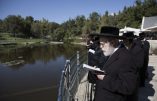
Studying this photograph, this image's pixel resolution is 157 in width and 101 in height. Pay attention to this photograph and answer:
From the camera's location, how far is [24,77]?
24.7 metres

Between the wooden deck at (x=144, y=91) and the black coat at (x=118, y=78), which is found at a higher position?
the black coat at (x=118, y=78)

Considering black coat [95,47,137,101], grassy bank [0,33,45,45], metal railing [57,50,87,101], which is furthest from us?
grassy bank [0,33,45,45]

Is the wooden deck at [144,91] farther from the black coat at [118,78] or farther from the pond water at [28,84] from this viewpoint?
the pond water at [28,84]

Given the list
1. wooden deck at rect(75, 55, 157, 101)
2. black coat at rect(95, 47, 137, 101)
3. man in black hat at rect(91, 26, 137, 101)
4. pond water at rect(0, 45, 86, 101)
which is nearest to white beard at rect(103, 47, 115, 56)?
man in black hat at rect(91, 26, 137, 101)

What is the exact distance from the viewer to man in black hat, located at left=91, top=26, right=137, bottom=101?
8.39ft

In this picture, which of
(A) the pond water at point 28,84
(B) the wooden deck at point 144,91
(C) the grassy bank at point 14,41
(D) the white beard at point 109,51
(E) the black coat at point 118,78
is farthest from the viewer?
(C) the grassy bank at point 14,41

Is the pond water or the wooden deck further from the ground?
the wooden deck

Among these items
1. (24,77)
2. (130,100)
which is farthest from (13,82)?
(130,100)

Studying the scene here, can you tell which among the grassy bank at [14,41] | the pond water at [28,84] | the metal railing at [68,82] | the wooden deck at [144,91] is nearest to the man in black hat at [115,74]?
the metal railing at [68,82]

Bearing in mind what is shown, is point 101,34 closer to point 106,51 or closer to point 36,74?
point 106,51

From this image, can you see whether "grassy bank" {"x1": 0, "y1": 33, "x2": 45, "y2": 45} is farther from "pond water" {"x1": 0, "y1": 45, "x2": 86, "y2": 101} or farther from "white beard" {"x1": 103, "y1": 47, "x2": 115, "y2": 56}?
"white beard" {"x1": 103, "y1": 47, "x2": 115, "y2": 56}

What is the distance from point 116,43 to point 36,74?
77.5 feet

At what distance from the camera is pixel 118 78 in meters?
2.60

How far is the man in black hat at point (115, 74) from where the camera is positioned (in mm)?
2557
